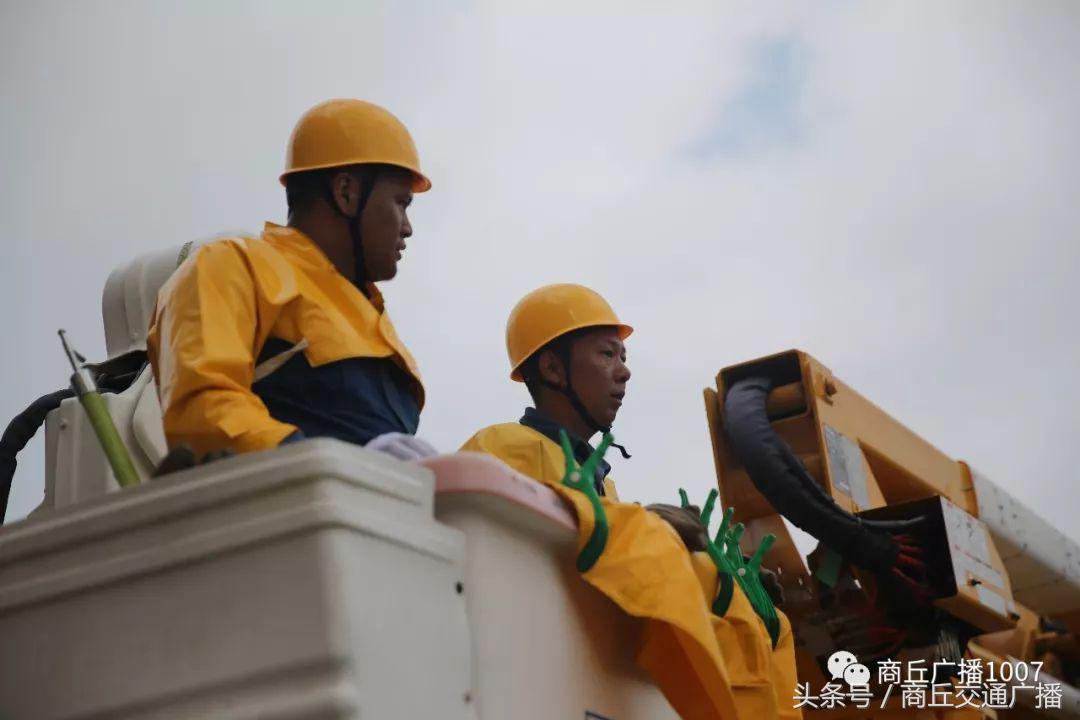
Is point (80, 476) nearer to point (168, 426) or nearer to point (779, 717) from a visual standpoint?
point (168, 426)

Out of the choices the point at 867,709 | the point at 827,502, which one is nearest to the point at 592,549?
the point at 827,502

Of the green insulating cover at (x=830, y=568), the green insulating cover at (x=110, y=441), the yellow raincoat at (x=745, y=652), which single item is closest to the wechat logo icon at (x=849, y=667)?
the green insulating cover at (x=830, y=568)

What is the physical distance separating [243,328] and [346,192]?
68cm

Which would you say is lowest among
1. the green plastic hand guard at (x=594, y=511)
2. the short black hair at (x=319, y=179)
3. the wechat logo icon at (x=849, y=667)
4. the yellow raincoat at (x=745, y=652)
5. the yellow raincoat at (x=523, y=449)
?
the yellow raincoat at (x=745, y=652)

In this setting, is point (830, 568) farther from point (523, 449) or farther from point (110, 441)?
point (110, 441)

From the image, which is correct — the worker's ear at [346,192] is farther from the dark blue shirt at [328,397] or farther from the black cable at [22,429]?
the black cable at [22,429]

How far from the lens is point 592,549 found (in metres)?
2.96

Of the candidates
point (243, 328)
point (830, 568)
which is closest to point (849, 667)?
point (830, 568)

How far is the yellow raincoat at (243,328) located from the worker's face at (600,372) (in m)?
1.30

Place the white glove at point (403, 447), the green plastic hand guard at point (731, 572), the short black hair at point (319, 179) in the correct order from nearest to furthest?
1. the white glove at point (403, 447)
2. the green plastic hand guard at point (731, 572)
3. the short black hair at point (319, 179)

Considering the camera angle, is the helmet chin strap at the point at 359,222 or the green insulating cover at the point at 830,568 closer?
the helmet chin strap at the point at 359,222

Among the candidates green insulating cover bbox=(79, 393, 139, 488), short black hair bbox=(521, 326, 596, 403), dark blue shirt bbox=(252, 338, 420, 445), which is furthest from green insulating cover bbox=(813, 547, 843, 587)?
green insulating cover bbox=(79, 393, 139, 488)

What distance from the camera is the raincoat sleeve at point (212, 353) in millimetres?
2766

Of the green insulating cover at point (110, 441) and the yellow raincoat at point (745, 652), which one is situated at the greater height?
the green insulating cover at point (110, 441)
